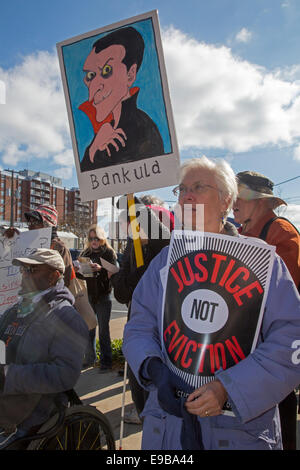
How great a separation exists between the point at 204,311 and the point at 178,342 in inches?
6.3

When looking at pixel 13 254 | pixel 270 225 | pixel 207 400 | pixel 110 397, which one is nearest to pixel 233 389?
pixel 207 400

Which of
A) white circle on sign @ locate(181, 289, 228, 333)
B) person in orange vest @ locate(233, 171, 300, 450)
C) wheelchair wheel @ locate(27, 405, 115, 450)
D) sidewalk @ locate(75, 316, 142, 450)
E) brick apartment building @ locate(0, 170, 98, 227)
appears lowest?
sidewalk @ locate(75, 316, 142, 450)

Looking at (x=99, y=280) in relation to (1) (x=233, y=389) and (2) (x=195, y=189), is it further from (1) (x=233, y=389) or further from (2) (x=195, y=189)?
(1) (x=233, y=389)

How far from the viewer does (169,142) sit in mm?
2322

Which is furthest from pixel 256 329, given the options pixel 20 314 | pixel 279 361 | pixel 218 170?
pixel 20 314

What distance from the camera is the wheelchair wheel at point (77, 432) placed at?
5.53 feet

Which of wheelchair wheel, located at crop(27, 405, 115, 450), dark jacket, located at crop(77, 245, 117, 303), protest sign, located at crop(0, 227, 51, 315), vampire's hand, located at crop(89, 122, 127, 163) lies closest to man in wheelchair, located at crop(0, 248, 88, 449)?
wheelchair wheel, located at crop(27, 405, 115, 450)

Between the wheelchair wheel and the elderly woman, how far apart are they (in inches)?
24.6

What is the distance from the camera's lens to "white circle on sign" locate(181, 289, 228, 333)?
1.27 meters

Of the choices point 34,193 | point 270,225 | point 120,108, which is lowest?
point 270,225

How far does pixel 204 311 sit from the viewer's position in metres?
1.29

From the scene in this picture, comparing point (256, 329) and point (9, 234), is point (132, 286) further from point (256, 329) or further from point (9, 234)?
point (256, 329)

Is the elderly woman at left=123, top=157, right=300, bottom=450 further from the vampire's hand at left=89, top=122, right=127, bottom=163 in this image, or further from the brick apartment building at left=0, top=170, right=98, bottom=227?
the brick apartment building at left=0, top=170, right=98, bottom=227

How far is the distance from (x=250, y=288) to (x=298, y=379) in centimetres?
36
